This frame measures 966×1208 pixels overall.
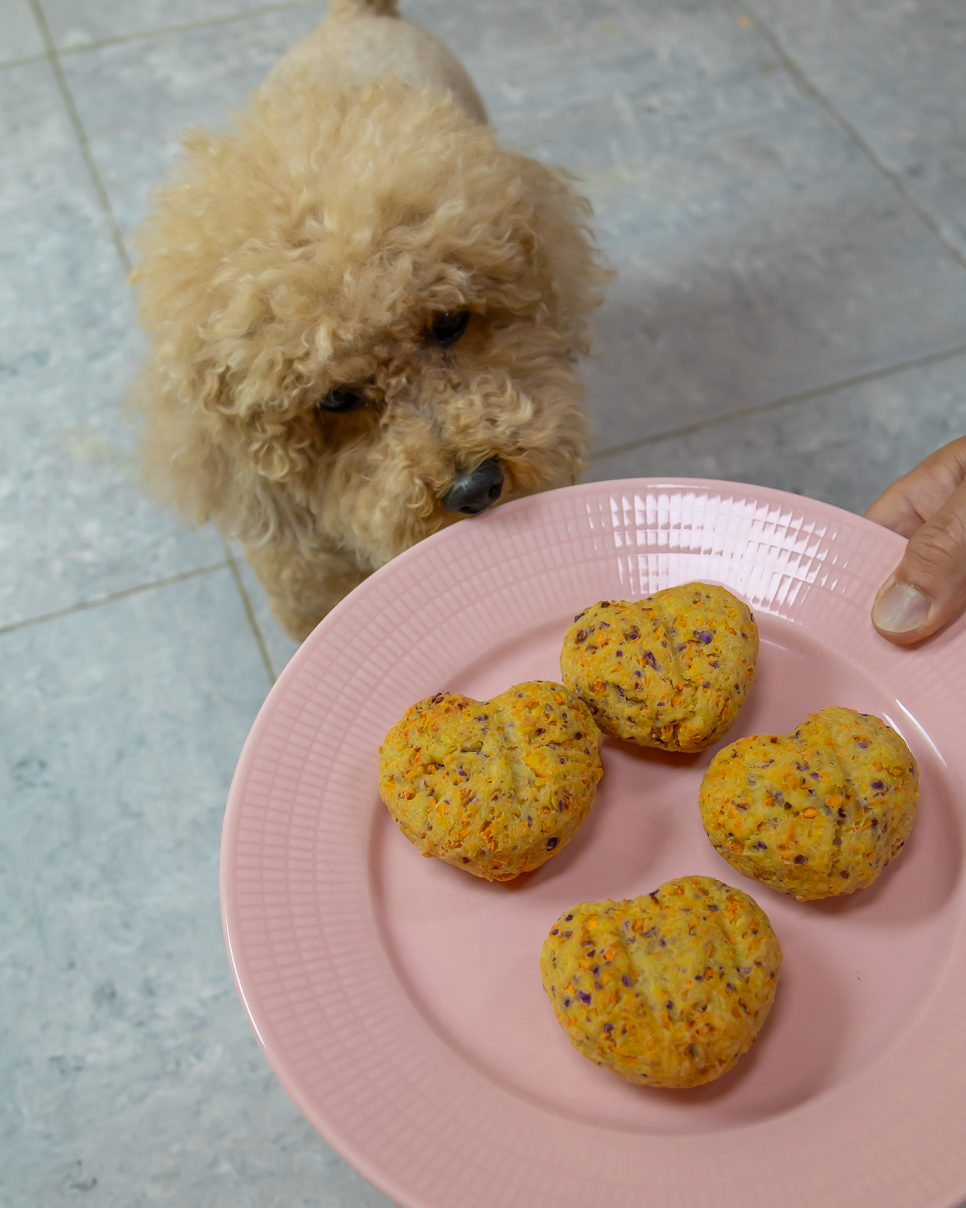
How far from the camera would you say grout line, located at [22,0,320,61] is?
2.15 m

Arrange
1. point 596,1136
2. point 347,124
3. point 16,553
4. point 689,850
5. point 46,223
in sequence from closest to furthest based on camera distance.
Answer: point 596,1136 < point 689,850 < point 347,124 < point 16,553 < point 46,223

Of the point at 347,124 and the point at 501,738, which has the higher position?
the point at 347,124

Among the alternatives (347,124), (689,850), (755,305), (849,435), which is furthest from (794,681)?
(755,305)

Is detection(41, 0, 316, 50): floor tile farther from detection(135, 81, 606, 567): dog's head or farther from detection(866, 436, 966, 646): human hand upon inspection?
detection(866, 436, 966, 646): human hand

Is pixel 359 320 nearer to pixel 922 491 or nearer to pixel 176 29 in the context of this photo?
pixel 922 491

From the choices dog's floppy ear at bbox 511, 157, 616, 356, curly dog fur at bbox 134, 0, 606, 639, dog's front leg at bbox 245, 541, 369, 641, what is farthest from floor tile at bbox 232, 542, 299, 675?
dog's floppy ear at bbox 511, 157, 616, 356

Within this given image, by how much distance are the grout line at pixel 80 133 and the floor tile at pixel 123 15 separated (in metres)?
0.02

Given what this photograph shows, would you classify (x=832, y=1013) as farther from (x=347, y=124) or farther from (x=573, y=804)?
(x=347, y=124)

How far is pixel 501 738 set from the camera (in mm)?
816

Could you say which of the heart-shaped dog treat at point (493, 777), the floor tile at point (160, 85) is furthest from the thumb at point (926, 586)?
the floor tile at point (160, 85)

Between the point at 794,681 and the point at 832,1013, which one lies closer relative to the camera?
the point at 832,1013

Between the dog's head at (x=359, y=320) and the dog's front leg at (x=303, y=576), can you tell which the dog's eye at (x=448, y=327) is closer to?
the dog's head at (x=359, y=320)

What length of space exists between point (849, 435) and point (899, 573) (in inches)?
32.6

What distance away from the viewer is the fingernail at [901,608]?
85cm
